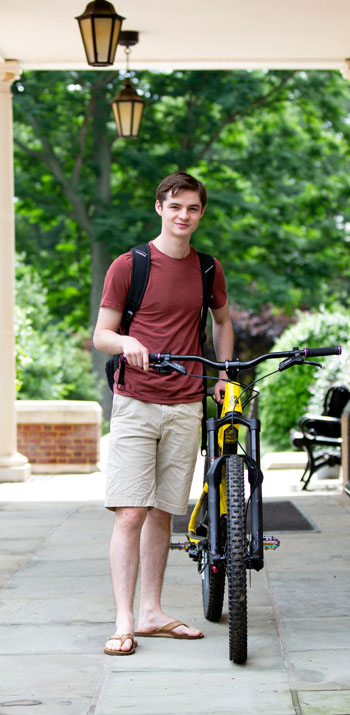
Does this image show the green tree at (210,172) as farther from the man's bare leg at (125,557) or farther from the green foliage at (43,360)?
the man's bare leg at (125,557)

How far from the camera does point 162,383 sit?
14.1 ft

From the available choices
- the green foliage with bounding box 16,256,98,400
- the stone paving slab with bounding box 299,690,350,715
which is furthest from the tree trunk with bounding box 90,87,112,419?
the stone paving slab with bounding box 299,690,350,715

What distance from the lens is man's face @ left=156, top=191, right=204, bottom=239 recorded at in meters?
4.30

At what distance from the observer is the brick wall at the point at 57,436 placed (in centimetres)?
1082

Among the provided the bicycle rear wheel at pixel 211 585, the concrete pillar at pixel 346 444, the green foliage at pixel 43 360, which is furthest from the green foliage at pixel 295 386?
the bicycle rear wheel at pixel 211 585

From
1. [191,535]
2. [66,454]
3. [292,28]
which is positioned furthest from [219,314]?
[66,454]

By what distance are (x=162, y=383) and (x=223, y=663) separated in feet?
3.73

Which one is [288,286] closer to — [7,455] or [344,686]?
[7,455]

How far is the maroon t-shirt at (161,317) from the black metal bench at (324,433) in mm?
5066

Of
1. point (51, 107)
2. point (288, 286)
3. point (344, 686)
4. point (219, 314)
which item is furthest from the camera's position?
point (288, 286)

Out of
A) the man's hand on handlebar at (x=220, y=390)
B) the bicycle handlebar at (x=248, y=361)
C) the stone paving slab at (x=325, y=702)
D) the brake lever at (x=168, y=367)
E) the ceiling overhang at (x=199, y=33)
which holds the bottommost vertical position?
the stone paving slab at (x=325, y=702)

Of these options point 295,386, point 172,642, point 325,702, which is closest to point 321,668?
point 325,702

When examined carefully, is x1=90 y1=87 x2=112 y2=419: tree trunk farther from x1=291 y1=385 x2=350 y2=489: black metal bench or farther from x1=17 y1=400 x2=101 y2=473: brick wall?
x1=291 y1=385 x2=350 y2=489: black metal bench

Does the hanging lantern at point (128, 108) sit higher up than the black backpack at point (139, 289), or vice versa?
the hanging lantern at point (128, 108)
